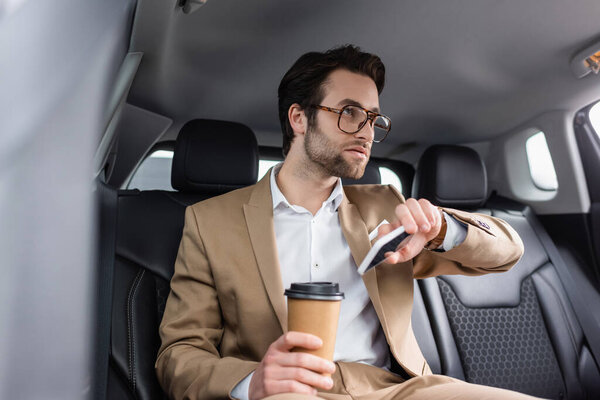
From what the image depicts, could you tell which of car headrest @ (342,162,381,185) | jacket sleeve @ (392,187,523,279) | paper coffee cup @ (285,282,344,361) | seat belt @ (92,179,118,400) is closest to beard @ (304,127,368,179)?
jacket sleeve @ (392,187,523,279)

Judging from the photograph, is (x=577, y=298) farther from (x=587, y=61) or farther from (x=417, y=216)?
(x=417, y=216)

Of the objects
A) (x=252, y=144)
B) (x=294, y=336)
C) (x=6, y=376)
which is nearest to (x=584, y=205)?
(x=252, y=144)

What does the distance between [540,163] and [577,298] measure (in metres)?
0.69

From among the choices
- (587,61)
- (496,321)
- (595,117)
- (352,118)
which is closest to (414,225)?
(352,118)

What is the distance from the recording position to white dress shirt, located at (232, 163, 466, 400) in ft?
4.50

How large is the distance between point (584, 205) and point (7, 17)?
2.55 metres

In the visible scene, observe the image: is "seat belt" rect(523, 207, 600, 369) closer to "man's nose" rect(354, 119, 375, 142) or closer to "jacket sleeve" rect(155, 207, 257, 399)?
"man's nose" rect(354, 119, 375, 142)

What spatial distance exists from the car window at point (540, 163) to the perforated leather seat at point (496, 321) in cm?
37

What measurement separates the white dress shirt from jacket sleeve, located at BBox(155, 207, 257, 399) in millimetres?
215

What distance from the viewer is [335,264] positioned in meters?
1.44

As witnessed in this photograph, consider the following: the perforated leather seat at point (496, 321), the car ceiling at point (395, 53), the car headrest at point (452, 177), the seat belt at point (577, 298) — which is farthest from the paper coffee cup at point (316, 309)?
the seat belt at point (577, 298)

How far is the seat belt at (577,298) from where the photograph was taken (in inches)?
86.2

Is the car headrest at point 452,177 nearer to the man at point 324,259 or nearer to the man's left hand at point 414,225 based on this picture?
the man at point 324,259

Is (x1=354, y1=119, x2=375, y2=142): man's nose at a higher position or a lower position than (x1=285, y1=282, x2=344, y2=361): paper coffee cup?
higher
